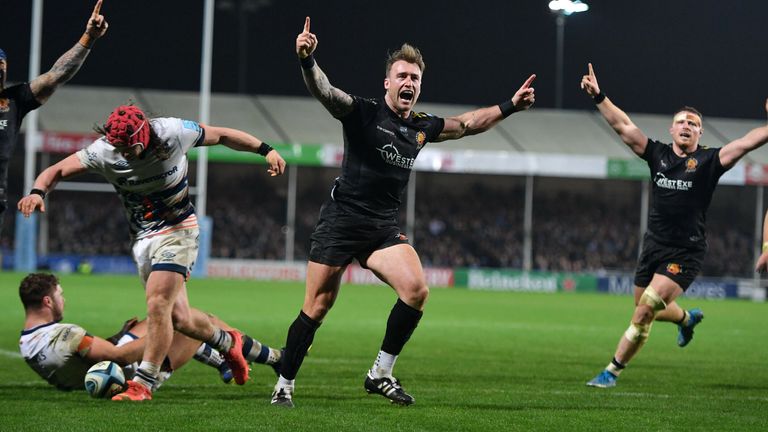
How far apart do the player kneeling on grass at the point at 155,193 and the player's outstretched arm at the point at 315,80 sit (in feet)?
1.85

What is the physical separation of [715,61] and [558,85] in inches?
252

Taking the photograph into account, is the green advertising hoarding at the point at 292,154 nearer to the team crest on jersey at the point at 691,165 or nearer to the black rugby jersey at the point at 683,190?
the black rugby jersey at the point at 683,190

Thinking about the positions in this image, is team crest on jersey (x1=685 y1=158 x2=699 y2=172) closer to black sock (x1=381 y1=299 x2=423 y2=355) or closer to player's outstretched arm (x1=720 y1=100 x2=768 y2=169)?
player's outstretched arm (x1=720 y1=100 x2=768 y2=169)

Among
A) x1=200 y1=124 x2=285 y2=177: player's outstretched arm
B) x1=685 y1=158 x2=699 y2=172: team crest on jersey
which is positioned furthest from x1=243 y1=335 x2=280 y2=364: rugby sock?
x1=685 y1=158 x2=699 y2=172: team crest on jersey

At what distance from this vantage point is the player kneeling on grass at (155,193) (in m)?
7.49

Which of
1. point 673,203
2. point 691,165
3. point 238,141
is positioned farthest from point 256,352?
point 691,165

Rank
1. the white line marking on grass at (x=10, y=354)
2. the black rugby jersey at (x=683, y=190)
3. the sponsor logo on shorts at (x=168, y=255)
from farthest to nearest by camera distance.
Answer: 1. the white line marking on grass at (x=10, y=354)
2. the black rugby jersey at (x=683, y=190)
3. the sponsor logo on shorts at (x=168, y=255)

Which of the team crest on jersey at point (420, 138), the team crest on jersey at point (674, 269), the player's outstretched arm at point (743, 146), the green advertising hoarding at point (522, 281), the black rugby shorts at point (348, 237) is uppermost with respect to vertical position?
the player's outstretched arm at point (743, 146)

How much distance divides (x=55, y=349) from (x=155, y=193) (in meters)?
1.35

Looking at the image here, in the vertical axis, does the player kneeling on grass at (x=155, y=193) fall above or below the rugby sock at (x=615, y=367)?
above

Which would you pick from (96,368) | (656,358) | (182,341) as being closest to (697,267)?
(656,358)

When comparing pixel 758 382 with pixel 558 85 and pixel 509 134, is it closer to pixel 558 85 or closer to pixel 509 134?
pixel 509 134

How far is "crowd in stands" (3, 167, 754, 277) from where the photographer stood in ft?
126

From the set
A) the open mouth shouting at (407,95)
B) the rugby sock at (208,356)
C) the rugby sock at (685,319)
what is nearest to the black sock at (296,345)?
the rugby sock at (208,356)
